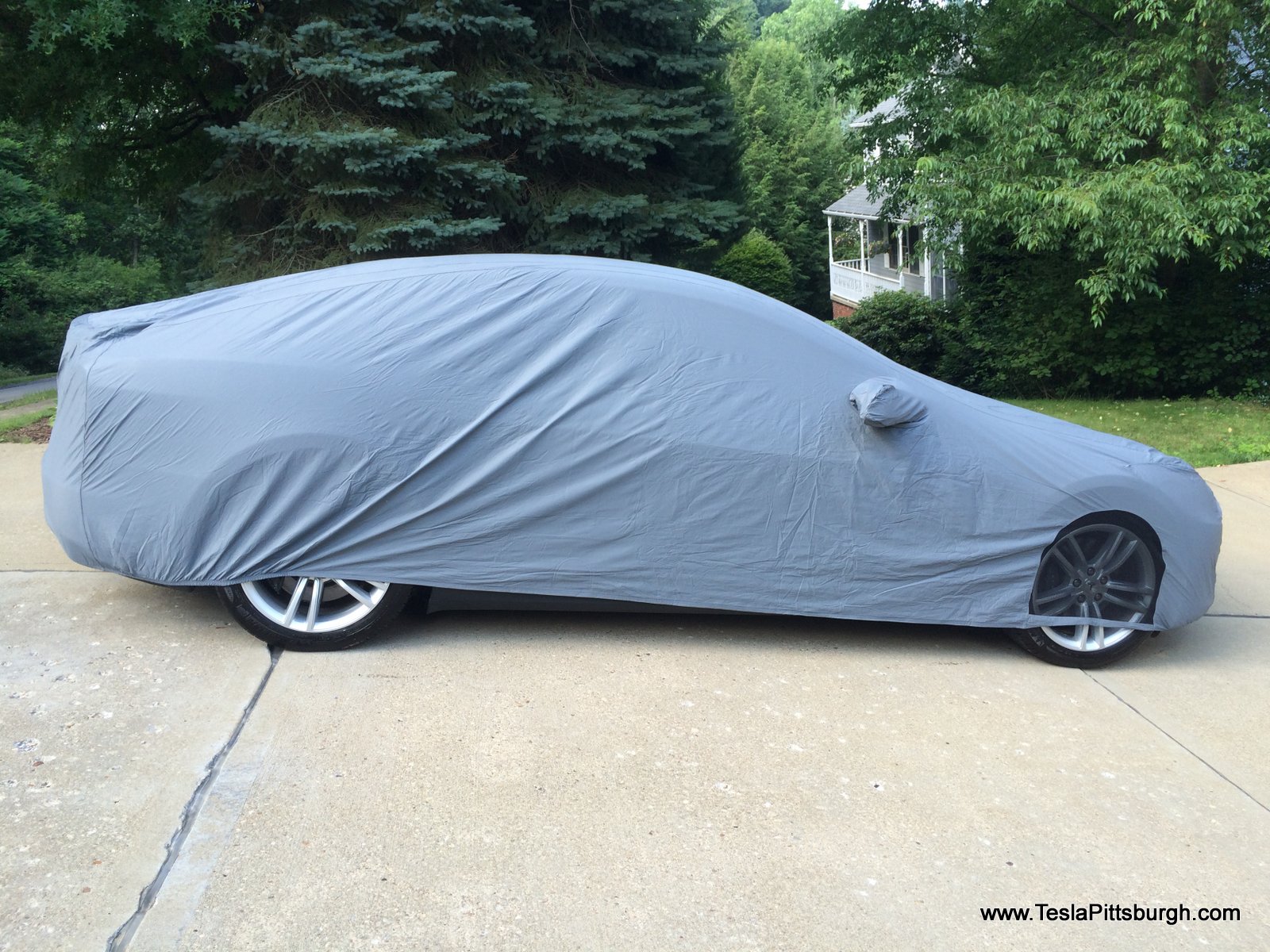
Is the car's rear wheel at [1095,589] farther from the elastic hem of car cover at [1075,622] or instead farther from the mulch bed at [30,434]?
the mulch bed at [30,434]

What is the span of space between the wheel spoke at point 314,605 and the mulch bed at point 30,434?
5.33 metres

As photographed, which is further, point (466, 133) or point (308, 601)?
point (466, 133)

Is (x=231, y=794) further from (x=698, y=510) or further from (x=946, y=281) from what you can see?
(x=946, y=281)

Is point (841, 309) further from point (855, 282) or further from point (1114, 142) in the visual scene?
point (1114, 142)

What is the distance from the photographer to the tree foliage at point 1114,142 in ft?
34.3

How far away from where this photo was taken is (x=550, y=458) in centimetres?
438

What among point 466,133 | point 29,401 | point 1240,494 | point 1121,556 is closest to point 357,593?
point 1121,556

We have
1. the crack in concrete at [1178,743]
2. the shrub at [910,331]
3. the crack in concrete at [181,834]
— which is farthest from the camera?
the shrub at [910,331]

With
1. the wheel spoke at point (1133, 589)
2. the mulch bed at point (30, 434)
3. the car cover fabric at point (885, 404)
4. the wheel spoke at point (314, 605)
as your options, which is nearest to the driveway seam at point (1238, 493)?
the wheel spoke at point (1133, 589)

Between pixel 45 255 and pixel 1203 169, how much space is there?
34.3 meters

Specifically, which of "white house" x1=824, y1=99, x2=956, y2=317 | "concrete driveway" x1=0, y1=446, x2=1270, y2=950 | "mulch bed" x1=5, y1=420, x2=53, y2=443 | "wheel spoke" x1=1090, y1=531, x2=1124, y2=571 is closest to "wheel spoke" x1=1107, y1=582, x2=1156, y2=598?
"wheel spoke" x1=1090, y1=531, x2=1124, y2=571

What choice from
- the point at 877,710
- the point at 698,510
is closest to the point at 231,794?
the point at 698,510

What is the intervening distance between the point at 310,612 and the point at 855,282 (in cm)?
3171

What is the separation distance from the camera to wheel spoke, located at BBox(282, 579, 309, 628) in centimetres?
437
